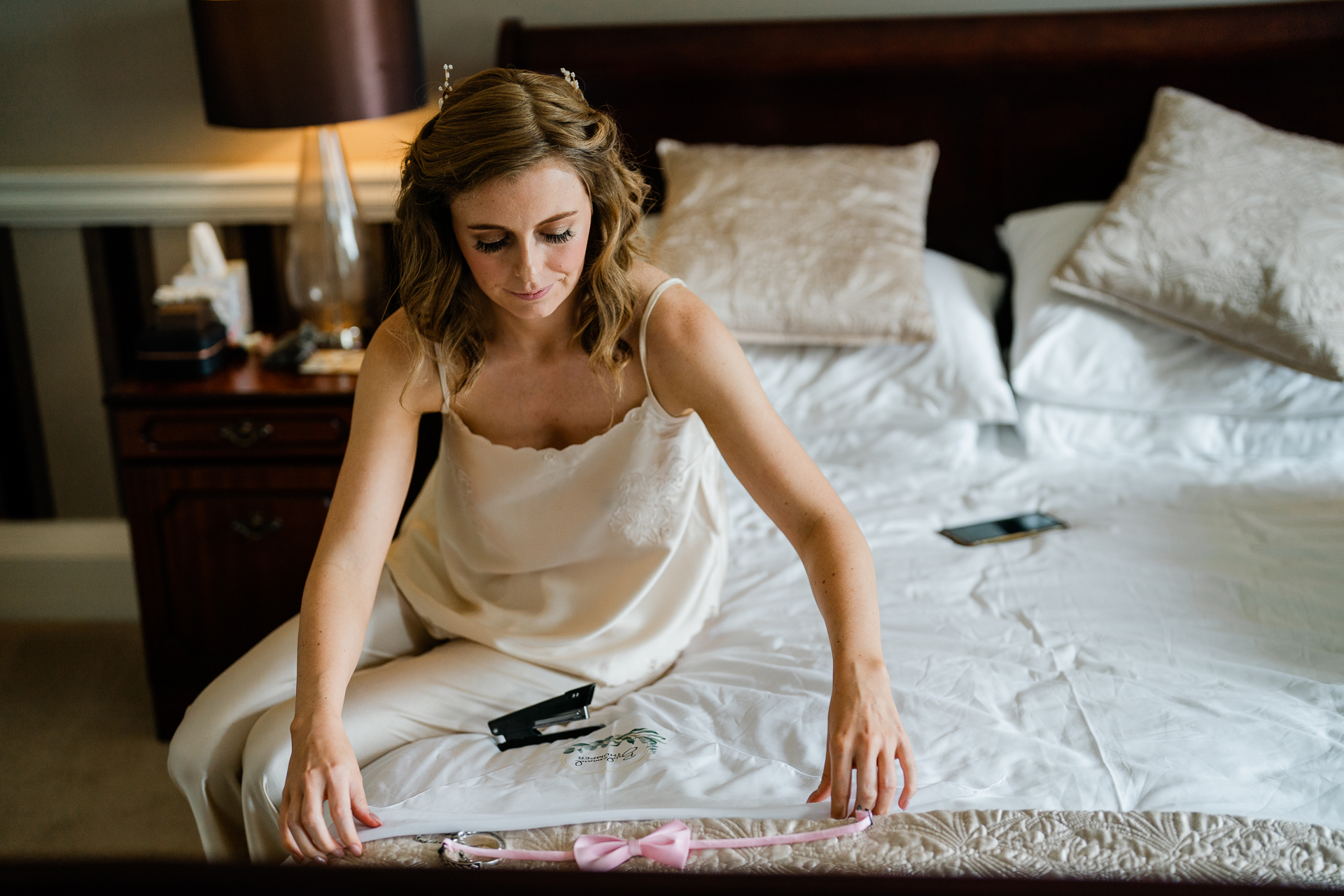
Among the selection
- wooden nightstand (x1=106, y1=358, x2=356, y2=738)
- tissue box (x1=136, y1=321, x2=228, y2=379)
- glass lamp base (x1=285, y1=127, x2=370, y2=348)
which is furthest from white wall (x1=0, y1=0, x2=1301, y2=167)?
wooden nightstand (x1=106, y1=358, x2=356, y2=738)

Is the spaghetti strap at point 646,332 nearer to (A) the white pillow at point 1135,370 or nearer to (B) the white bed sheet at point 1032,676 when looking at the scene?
(B) the white bed sheet at point 1032,676

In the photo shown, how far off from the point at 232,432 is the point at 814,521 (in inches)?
54.4

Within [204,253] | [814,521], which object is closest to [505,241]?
[814,521]

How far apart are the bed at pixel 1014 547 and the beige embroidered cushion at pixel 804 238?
92 millimetres

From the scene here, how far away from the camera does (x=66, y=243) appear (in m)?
2.55

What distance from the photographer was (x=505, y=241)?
1212 millimetres

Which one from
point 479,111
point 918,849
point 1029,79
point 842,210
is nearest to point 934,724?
point 918,849

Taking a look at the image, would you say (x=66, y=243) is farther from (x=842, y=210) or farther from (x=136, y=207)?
(x=842, y=210)

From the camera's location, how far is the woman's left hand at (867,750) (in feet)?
3.27

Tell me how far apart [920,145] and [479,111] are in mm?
1362

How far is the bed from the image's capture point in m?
1.08

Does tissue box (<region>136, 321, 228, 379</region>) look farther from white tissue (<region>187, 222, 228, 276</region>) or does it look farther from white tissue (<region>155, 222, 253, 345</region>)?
white tissue (<region>187, 222, 228, 276</region>)

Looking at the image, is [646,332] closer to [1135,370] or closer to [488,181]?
[488,181]


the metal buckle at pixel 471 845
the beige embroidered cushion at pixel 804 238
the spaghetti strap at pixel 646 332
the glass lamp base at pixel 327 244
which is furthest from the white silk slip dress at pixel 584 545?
the glass lamp base at pixel 327 244
